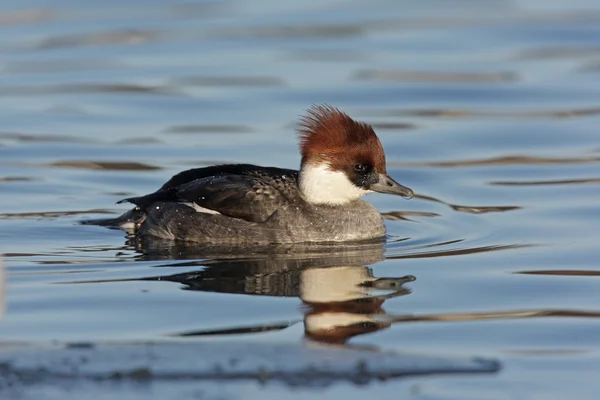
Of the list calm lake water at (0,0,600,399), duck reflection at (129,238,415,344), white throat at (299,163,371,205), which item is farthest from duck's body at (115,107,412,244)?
calm lake water at (0,0,600,399)

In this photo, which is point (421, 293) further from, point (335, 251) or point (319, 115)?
point (319, 115)

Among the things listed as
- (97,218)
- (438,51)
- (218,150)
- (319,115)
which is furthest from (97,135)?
(438,51)

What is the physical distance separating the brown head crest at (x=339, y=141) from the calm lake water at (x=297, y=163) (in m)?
0.81

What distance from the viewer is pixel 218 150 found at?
15.3 meters

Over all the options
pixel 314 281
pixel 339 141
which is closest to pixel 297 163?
pixel 339 141

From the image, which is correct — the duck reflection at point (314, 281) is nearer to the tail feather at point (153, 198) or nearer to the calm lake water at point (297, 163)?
the calm lake water at point (297, 163)

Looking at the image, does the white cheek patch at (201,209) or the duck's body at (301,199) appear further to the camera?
the white cheek patch at (201,209)

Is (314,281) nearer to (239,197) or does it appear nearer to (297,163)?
(239,197)

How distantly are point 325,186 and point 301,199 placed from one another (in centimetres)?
25

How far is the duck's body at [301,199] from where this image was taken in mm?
11602

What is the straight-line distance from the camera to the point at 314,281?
10.0 m

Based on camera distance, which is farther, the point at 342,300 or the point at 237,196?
the point at 237,196

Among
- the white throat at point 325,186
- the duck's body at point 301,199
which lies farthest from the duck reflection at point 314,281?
the white throat at point 325,186

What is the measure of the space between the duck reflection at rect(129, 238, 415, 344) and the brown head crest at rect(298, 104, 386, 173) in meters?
0.78
